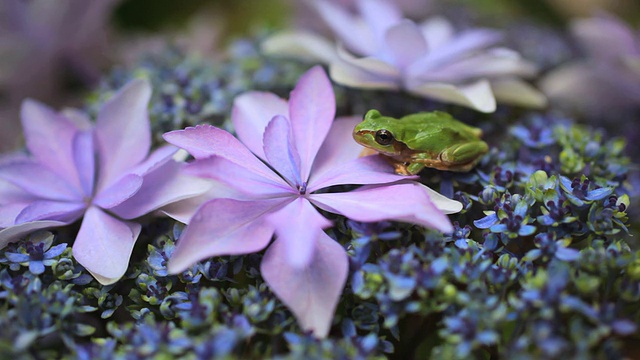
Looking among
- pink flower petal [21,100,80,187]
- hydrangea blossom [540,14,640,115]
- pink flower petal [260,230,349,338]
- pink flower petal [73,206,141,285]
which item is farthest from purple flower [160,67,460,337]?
hydrangea blossom [540,14,640,115]

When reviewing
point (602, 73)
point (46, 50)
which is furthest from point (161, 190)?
point (602, 73)

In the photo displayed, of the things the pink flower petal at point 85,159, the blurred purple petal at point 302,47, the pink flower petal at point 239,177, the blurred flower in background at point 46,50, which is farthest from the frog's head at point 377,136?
the blurred flower in background at point 46,50

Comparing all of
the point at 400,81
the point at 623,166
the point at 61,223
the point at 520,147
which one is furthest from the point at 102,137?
the point at 623,166

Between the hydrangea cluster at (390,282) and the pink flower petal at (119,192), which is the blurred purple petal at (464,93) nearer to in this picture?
the hydrangea cluster at (390,282)

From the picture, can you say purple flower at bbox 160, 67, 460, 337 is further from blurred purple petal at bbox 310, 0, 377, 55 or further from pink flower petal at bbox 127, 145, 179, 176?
blurred purple petal at bbox 310, 0, 377, 55

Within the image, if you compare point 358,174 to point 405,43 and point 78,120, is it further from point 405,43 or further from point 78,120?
point 78,120

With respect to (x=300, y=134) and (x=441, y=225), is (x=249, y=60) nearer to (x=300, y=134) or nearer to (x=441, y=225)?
(x=300, y=134)
